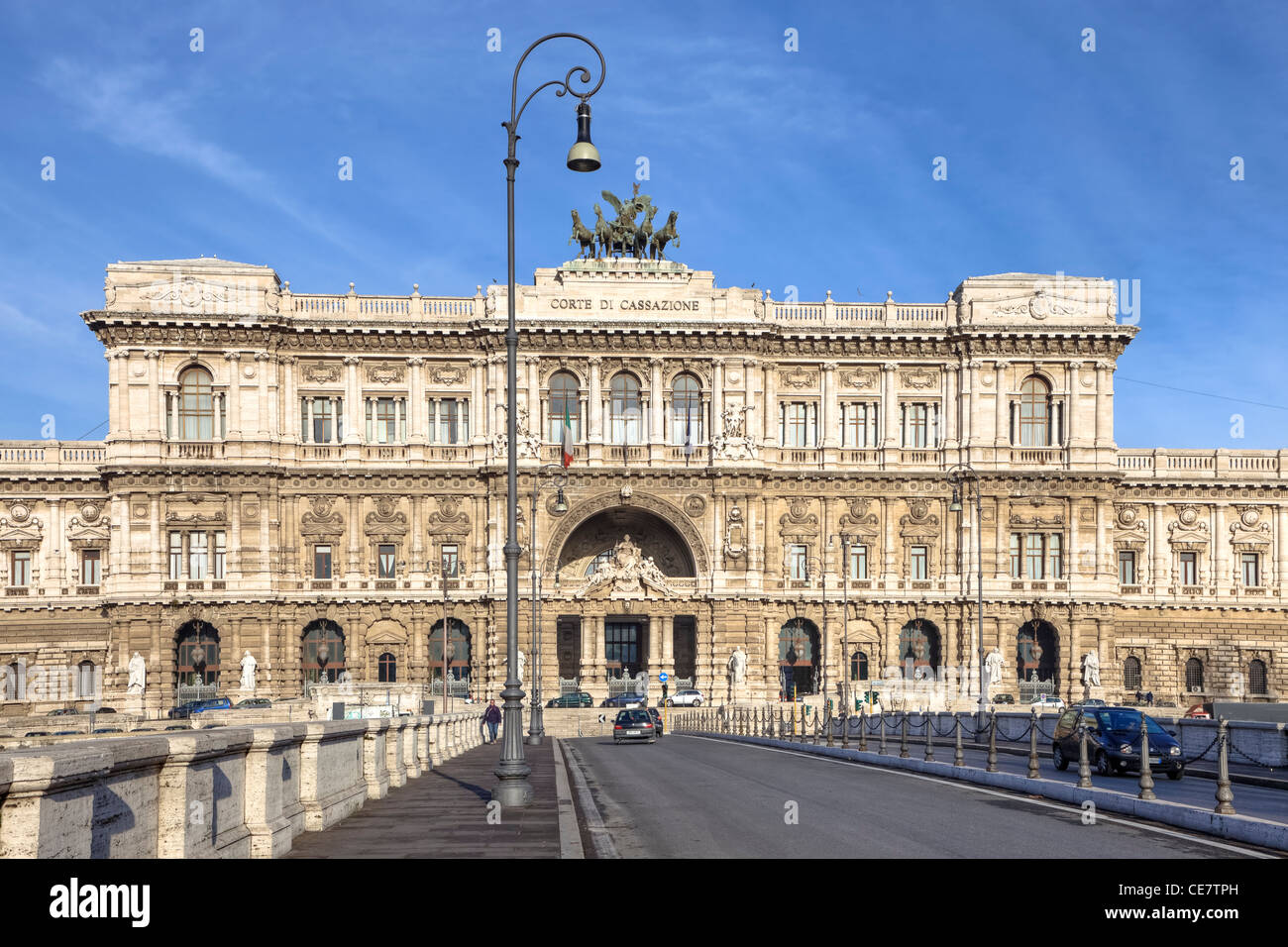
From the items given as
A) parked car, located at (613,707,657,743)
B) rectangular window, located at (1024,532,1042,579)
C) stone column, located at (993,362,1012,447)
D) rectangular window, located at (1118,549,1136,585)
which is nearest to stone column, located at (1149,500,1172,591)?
rectangular window, located at (1118,549,1136,585)

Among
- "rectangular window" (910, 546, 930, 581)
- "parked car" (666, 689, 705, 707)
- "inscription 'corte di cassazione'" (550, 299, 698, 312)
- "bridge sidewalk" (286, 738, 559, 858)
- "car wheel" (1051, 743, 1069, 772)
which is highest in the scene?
"inscription 'corte di cassazione'" (550, 299, 698, 312)

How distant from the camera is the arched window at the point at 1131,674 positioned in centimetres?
7750

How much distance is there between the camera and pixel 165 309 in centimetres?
7181

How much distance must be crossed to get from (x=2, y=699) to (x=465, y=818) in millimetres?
62770

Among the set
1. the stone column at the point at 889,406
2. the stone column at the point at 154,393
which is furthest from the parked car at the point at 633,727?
the stone column at the point at 154,393

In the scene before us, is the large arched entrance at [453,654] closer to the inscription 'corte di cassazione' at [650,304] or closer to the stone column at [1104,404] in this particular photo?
the inscription 'corte di cassazione' at [650,304]

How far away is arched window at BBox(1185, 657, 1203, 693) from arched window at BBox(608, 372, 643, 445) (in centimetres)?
3469

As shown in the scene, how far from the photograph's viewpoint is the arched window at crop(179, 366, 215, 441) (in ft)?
238

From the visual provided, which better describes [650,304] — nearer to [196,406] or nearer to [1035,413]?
[1035,413]

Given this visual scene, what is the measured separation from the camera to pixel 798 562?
7525 centimetres

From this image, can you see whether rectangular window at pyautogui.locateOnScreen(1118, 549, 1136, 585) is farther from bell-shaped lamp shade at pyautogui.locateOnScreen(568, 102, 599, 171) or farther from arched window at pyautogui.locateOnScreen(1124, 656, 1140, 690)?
bell-shaped lamp shade at pyautogui.locateOnScreen(568, 102, 599, 171)

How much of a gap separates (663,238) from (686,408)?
9884mm

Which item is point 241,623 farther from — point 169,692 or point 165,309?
point 165,309
